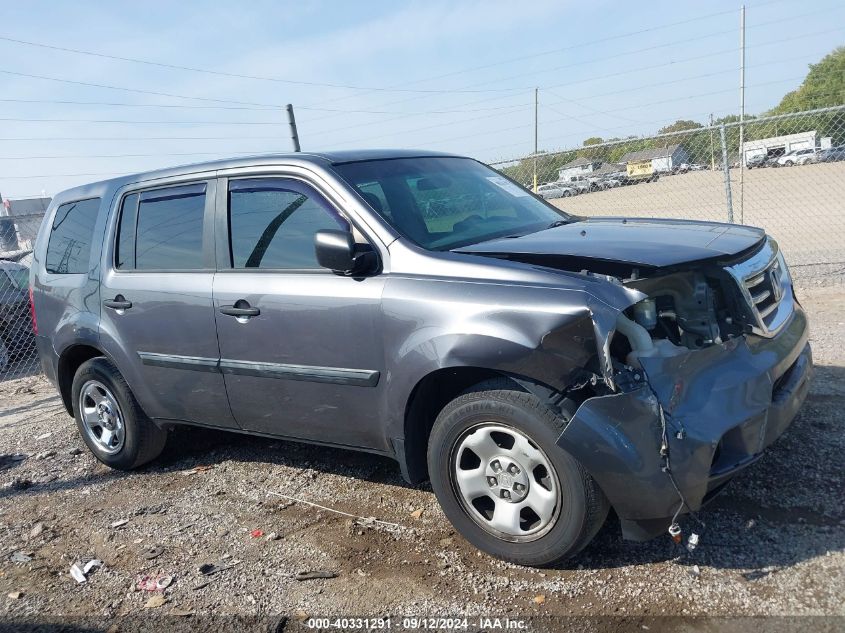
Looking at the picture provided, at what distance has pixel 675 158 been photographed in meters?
11.4

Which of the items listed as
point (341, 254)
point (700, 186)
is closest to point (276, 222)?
point (341, 254)

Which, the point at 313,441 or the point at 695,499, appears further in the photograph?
the point at 313,441

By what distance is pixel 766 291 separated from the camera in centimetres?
346

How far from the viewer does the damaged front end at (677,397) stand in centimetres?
278

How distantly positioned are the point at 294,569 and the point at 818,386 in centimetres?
363

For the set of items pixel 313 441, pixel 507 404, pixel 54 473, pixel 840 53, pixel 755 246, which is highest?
pixel 840 53

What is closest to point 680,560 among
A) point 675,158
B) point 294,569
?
point 294,569

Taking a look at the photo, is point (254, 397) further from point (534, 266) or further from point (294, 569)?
point (534, 266)

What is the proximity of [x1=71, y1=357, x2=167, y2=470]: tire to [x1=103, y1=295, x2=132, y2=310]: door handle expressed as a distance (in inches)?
17.7

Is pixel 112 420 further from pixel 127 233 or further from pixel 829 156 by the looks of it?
pixel 829 156

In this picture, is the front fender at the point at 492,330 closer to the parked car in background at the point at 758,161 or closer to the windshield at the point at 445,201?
the windshield at the point at 445,201

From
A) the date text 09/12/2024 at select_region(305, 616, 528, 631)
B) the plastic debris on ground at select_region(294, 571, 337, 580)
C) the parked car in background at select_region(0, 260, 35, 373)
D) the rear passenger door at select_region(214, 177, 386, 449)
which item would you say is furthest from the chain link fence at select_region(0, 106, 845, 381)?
the date text 09/12/2024 at select_region(305, 616, 528, 631)

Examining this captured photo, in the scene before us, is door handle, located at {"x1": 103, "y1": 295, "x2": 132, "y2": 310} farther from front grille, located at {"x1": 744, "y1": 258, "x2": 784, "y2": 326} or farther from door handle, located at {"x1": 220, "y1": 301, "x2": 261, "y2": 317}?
front grille, located at {"x1": 744, "y1": 258, "x2": 784, "y2": 326}

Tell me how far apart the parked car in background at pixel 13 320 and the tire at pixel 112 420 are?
473cm
